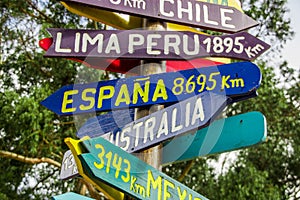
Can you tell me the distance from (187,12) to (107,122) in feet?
1.91

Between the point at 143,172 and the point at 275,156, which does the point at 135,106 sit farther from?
the point at 275,156

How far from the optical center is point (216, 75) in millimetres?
2182

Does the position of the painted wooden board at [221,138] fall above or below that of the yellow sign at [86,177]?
above

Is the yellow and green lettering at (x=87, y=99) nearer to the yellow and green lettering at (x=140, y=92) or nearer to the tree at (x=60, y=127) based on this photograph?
the yellow and green lettering at (x=140, y=92)

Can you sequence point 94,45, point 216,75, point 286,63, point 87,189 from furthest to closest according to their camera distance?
point 286,63, point 87,189, point 94,45, point 216,75

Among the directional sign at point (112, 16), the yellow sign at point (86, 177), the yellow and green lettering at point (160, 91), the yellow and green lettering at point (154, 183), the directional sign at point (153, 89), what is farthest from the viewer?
the directional sign at point (112, 16)

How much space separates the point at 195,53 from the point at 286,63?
566 cm

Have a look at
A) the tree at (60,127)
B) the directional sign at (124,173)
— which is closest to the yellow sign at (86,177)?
the directional sign at (124,173)

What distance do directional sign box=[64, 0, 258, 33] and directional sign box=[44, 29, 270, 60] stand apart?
8cm

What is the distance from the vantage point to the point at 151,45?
2391mm

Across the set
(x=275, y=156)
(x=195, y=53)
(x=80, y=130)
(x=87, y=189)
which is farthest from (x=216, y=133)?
(x=275, y=156)

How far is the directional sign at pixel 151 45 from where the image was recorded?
7.78ft

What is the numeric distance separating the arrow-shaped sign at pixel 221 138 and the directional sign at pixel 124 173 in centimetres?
20

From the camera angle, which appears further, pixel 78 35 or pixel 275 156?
pixel 275 156
